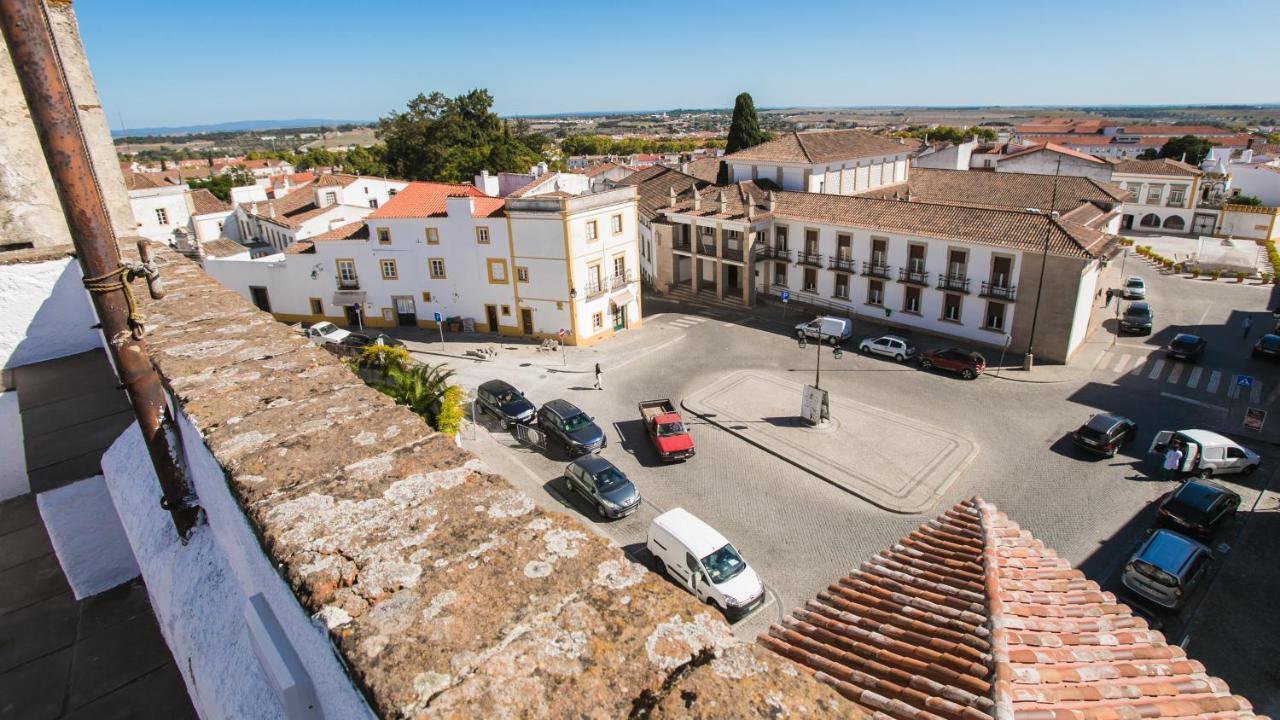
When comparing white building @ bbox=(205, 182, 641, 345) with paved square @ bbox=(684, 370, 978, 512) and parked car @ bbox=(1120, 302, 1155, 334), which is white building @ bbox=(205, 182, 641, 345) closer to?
paved square @ bbox=(684, 370, 978, 512)

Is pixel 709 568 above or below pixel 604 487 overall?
above

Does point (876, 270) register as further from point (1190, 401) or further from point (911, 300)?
point (1190, 401)

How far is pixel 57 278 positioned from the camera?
7.34m

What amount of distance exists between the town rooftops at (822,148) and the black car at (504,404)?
29471 mm

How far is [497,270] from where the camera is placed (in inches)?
1421

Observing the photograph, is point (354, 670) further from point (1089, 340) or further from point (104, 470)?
point (1089, 340)

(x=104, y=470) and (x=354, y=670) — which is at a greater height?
(x=354, y=670)

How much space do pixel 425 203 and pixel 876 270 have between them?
83.6ft

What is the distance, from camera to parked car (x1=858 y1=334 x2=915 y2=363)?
32.8 meters

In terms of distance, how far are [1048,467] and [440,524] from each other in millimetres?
24873

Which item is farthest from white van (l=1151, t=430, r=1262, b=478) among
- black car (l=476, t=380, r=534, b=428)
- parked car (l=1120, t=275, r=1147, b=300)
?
black car (l=476, t=380, r=534, b=428)

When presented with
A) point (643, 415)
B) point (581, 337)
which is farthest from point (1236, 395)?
point (581, 337)

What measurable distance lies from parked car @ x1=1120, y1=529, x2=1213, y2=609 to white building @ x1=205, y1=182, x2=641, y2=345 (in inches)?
1002

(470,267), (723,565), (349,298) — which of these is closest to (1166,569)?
(723,565)
